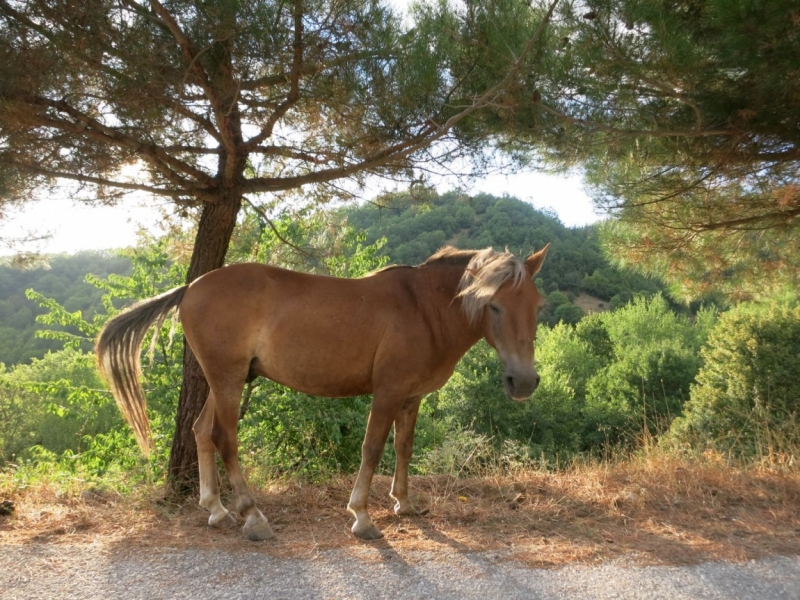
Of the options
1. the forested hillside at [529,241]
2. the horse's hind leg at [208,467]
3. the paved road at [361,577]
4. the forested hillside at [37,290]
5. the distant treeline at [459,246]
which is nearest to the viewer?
the paved road at [361,577]

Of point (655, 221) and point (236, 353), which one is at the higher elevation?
point (655, 221)

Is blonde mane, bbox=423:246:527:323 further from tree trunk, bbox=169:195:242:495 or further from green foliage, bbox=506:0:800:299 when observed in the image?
tree trunk, bbox=169:195:242:495

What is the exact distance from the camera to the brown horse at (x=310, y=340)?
425 centimetres

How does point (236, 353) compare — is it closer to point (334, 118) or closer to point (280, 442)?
point (334, 118)

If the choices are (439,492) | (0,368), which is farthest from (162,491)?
(0,368)

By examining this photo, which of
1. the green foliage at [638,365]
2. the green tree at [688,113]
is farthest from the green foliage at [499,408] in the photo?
the green tree at [688,113]

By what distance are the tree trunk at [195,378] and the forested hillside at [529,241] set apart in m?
11.8

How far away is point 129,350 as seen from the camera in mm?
4551

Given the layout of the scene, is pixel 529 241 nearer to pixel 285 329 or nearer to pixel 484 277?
pixel 484 277

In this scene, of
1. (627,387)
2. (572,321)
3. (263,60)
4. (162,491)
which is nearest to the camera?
(263,60)

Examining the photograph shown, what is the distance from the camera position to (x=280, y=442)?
32.1 feet

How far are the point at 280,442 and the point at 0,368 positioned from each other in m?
28.4

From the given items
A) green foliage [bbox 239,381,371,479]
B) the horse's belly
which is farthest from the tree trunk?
green foliage [bbox 239,381,371,479]

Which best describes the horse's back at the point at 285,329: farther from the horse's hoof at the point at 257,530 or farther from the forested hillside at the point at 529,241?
the forested hillside at the point at 529,241
